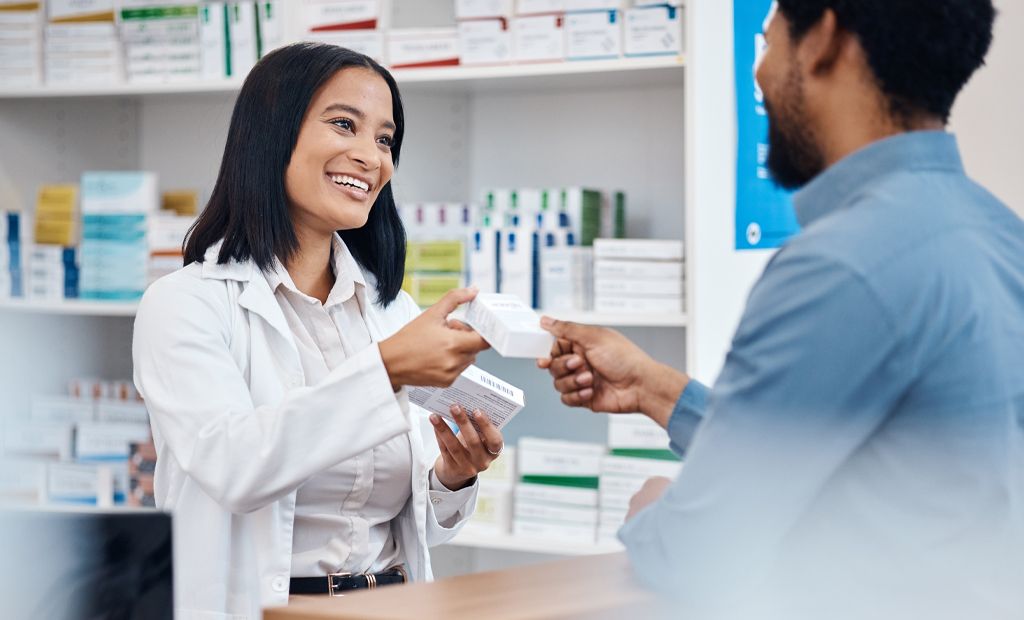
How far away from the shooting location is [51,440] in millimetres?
3291

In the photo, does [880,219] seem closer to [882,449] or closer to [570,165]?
[882,449]

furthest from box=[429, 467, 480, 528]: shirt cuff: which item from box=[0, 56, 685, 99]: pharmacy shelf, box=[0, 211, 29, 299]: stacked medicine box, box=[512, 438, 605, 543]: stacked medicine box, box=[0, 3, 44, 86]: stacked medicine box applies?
box=[0, 3, 44, 86]: stacked medicine box

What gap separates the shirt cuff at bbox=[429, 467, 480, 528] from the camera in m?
1.90

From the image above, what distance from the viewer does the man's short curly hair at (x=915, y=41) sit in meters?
1.03

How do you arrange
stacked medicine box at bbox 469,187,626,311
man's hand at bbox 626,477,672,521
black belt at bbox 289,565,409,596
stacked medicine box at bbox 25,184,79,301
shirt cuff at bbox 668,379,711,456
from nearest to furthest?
man's hand at bbox 626,477,672,521
shirt cuff at bbox 668,379,711,456
black belt at bbox 289,565,409,596
stacked medicine box at bbox 469,187,626,311
stacked medicine box at bbox 25,184,79,301

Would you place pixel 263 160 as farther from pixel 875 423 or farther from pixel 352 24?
pixel 352 24

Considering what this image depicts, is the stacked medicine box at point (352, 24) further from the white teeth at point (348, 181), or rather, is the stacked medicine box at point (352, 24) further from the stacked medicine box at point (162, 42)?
the white teeth at point (348, 181)

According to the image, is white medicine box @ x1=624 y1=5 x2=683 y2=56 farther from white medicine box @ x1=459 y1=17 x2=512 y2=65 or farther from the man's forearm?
the man's forearm

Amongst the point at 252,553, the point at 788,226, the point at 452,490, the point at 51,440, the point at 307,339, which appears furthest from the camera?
the point at 51,440

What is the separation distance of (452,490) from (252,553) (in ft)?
1.29

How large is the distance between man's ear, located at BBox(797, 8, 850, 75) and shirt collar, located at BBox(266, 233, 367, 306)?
972 millimetres

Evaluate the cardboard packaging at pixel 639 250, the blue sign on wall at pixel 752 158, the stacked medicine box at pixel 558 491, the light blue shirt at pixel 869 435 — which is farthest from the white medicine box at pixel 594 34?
the light blue shirt at pixel 869 435

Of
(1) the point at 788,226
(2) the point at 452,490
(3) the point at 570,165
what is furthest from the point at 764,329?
(3) the point at 570,165

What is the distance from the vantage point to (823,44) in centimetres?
107
